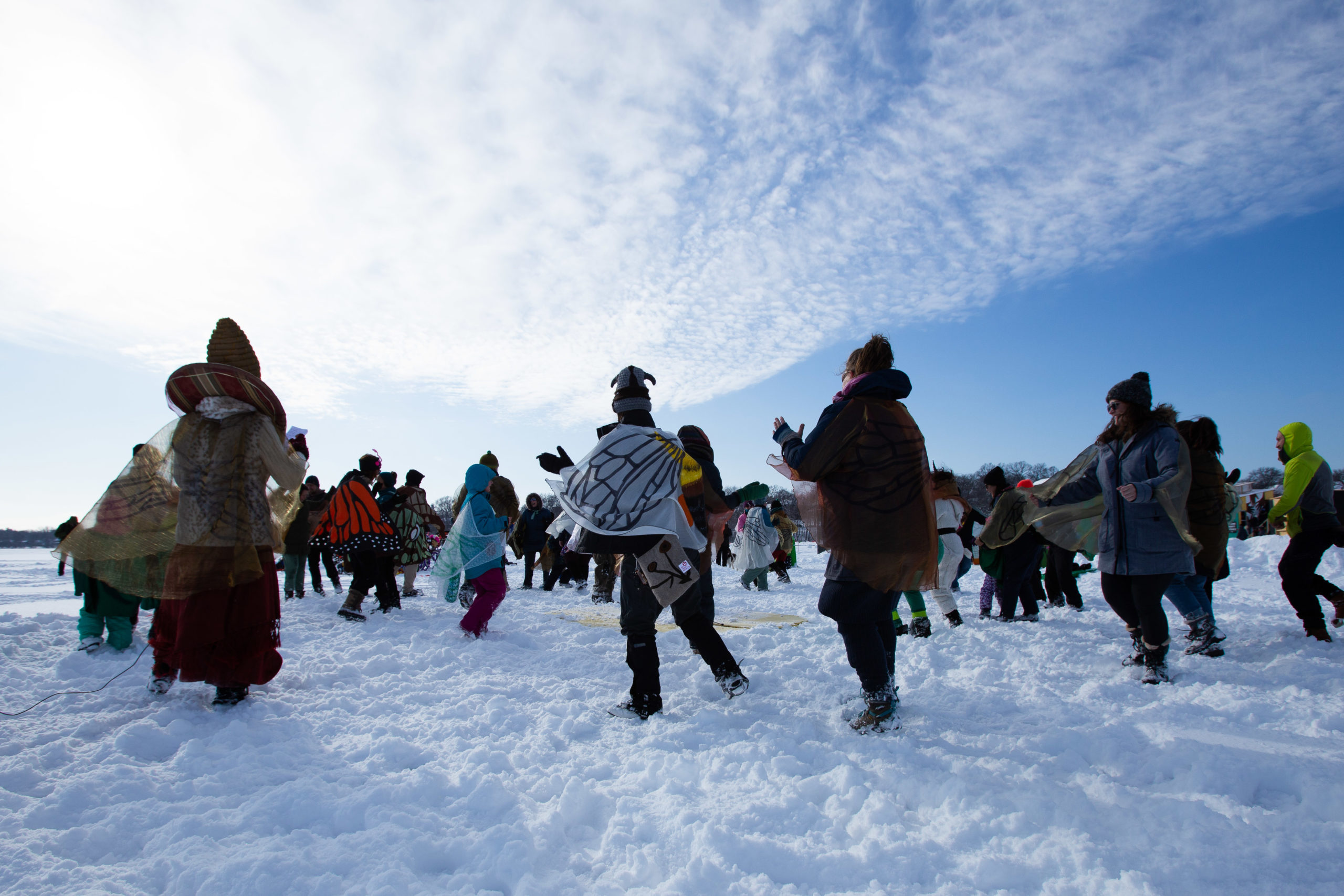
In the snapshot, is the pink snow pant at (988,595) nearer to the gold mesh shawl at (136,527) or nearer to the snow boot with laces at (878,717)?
the snow boot with laces at (878,717)

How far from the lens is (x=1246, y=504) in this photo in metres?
26.9

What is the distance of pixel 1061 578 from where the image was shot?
7234 mm

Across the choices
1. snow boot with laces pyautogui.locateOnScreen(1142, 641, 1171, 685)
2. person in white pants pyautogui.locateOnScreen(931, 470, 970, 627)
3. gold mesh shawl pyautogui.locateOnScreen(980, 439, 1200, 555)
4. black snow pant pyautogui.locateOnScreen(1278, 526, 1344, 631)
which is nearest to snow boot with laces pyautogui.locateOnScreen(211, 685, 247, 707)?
gold mesh shawl pyautogui.locateOnScreen(980, 439, 1200, 555)

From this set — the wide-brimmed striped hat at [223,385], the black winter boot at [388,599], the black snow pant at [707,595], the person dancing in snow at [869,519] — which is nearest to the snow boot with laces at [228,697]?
the wide-brimmed striped hat at [223,385]

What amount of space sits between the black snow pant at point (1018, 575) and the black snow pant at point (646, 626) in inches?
175

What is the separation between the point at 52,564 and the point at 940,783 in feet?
111

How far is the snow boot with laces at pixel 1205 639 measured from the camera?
441cm

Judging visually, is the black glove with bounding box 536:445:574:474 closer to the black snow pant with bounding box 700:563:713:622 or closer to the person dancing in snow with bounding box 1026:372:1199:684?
the black snow pant with bounding box 700:563:713:622

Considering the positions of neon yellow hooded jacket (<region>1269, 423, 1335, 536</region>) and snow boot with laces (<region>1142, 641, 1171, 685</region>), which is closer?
snow boot with laces (<region>1142, 641, 1171, 685</region>)

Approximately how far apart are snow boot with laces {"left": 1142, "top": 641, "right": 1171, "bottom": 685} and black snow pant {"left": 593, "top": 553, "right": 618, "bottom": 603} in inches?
286

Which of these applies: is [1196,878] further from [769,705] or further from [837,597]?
[769,705]

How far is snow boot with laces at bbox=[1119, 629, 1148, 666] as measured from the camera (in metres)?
4.10

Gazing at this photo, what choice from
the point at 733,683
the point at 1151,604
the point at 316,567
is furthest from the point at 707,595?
the point at 316,567

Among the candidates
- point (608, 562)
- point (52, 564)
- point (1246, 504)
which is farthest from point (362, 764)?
point (1246, 504)
